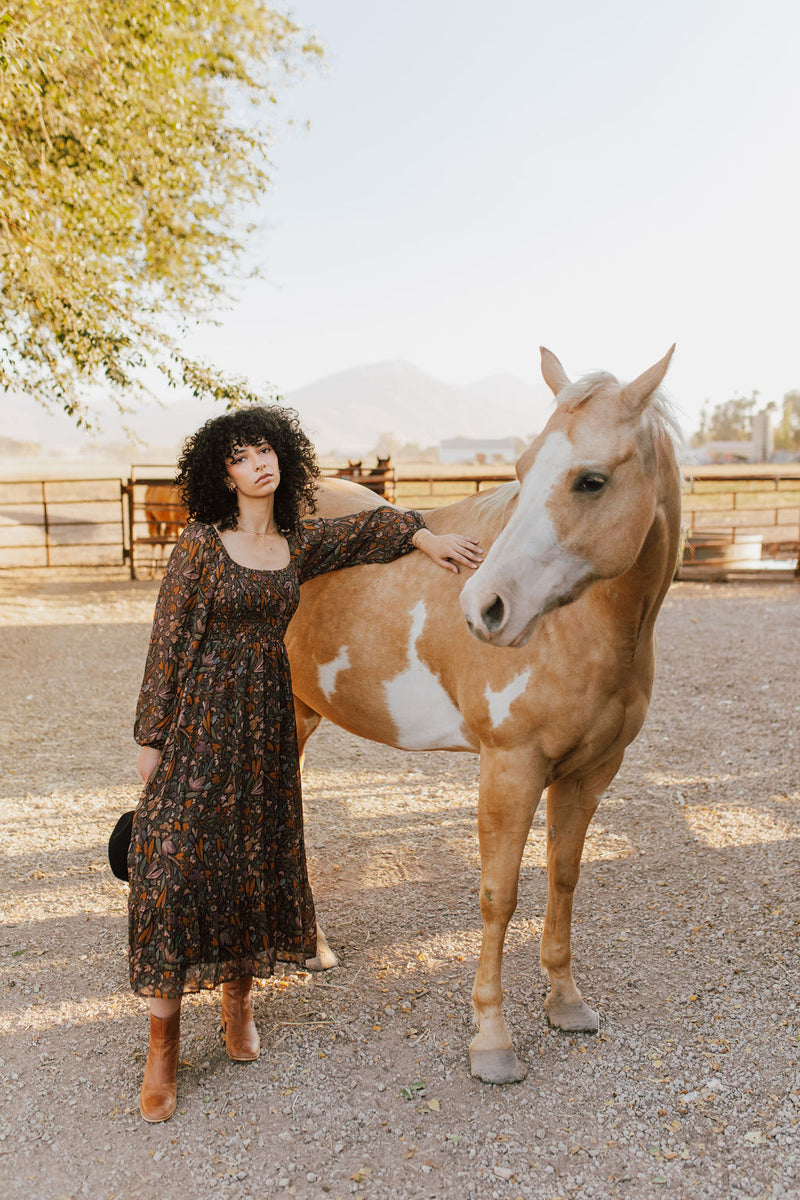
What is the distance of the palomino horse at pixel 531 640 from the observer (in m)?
1.79

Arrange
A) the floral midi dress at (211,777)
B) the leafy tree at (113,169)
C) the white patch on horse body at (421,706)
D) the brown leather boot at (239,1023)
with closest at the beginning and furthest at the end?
the floral midi dress at (211,777), the brown leather boot at (239,1023), the white patch on horse body at (421,706), the leafy tree at (113,169)

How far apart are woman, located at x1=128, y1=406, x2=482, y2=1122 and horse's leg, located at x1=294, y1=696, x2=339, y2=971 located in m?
0.46

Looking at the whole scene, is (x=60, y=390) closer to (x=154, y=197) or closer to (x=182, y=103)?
(x=154, y=197)

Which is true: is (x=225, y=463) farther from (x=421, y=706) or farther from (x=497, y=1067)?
(x=497, y=1067)

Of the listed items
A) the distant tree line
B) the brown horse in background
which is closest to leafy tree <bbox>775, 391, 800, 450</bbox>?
the distant tree line

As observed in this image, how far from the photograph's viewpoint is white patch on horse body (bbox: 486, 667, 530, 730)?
2.13m

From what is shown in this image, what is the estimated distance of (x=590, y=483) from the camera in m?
1.79

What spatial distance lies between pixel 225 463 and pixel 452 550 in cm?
69

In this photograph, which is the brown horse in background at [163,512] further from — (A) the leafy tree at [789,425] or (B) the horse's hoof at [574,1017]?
(A) the leafy tree at [789,425]

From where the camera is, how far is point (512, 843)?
2184mm

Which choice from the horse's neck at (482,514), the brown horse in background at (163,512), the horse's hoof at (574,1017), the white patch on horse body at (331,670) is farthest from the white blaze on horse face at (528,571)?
the brown horse in background at (163,512)

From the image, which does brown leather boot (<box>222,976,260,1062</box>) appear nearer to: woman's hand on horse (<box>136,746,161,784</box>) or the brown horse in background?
woman's hand on horse (<box>136,746,161,784</box>)

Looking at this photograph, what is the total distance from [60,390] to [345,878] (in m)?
5.99

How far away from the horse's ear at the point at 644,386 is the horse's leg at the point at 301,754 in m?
1.51
